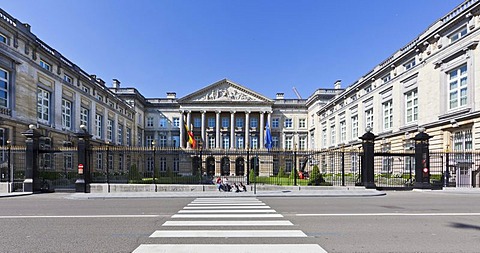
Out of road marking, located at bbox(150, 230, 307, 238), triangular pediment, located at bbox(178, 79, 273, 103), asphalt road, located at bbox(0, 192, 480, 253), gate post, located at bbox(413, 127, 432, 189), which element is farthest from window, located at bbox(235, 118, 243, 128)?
road marking, located at bbox(150, 230, 307, 238)

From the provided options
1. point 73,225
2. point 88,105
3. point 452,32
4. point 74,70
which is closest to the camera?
point 73,225

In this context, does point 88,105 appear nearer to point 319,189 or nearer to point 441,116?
point 319,189

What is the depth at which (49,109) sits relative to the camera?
111 ft

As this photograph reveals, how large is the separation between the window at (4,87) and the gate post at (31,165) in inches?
355

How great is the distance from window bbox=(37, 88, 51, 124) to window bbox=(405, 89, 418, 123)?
40.1 metres

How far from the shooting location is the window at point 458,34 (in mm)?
25628

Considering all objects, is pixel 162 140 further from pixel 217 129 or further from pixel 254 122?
pixel 254 122

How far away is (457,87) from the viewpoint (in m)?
26.7

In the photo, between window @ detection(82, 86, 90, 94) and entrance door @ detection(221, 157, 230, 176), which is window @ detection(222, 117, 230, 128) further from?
window @ detection(82, 86, 90, 94)

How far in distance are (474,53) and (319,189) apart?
16999 millimetres

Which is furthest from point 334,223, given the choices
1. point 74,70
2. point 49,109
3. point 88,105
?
point 88,105

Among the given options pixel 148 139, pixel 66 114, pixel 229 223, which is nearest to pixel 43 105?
pixel 66 114

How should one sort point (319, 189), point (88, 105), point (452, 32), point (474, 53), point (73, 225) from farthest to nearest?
1. point (88, 105)
2. point (452, 32)
3. point (474, 53)
4. point (319, 189)
5. point (73, 225)

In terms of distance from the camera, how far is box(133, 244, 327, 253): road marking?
5988 millimetres
